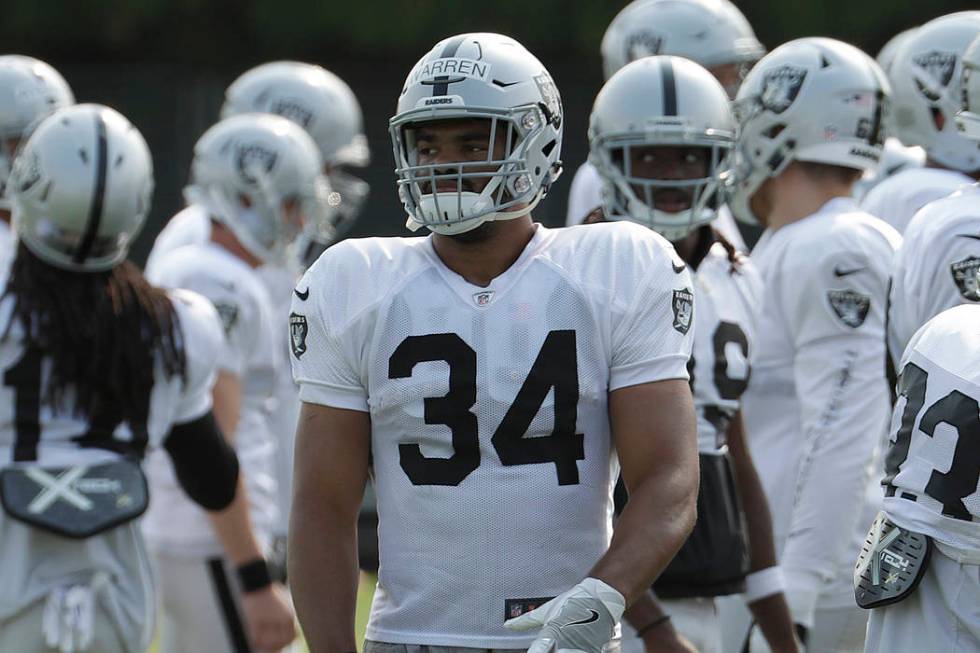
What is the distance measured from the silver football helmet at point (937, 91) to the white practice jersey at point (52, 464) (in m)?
2.43

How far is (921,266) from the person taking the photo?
157 inches

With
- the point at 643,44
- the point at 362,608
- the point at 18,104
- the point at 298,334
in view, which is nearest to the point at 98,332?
the point at 298,334

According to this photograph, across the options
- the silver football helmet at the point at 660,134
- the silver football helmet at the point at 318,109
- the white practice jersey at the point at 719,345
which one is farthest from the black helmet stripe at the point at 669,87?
the silver football helmet at the point at 318,109

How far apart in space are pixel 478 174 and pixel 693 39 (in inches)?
123

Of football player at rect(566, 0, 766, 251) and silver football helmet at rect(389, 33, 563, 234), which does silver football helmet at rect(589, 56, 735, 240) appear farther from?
football player at rect(566, 0, 766, 251)

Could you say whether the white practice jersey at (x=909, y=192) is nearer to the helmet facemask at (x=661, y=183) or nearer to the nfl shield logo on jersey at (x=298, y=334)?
the helmet facemask at (x=661, y=183)

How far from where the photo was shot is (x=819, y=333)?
15.6 feet

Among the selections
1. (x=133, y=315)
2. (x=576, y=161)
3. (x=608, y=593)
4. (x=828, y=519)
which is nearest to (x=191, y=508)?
(x=133, y=315)

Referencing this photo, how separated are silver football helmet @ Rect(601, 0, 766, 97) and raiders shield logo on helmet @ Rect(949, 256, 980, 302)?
2.41 meters

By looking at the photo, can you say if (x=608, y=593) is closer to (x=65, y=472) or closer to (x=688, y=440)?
(x=688, y=440)

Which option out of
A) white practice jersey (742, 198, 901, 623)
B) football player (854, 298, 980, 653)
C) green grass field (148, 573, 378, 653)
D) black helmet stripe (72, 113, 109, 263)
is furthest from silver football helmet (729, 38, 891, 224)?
green grass field (148, 573, 378, 653)

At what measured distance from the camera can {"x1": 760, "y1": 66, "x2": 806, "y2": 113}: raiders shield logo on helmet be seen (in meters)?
5.16

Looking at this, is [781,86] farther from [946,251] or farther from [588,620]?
[588,620]

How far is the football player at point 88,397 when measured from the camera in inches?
163
